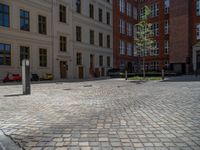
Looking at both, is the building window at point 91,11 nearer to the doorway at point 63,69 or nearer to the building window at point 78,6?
the building window at point 78,6

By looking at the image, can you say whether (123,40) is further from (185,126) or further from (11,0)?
(185,126)

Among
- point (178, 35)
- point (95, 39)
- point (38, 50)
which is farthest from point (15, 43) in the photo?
point (178, 35)

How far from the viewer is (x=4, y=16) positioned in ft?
82.6

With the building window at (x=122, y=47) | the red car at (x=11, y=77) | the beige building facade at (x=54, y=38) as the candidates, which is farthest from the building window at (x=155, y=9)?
the red car at (x=11, y=77)

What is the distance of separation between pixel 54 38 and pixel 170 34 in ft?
81.3

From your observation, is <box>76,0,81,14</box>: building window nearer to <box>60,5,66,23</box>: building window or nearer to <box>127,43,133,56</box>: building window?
<box>60,5,66,23</box>: building window

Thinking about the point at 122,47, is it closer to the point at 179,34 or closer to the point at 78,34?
the point at 179,34

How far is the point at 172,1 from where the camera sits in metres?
45.0

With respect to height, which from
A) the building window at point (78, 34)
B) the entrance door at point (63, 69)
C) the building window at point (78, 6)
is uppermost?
the building window at point (78, 6)

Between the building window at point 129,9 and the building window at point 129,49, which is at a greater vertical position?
the building window at point 129,9

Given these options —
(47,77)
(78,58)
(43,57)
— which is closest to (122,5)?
(78,58)

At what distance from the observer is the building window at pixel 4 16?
81.6 ft

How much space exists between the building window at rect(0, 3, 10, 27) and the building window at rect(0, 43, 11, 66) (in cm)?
233

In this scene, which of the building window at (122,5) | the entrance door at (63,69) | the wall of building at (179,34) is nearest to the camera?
the entrance door at (63,69)
